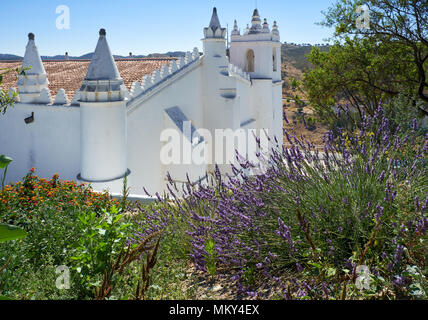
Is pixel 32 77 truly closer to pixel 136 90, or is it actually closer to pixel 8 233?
pixel 136 90

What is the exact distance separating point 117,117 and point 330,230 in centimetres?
823

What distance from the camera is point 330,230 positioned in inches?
148

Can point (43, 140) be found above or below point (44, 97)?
below

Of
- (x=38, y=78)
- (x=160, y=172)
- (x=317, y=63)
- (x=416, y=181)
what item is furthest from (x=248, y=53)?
(x=416, y=181)

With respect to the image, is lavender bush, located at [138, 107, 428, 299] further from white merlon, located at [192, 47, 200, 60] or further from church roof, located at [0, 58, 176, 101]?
white merlon, located at [192, 47, 200, 60]

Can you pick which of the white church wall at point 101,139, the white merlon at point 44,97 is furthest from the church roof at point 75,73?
the white church wall at point 101,139

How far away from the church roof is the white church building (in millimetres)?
471

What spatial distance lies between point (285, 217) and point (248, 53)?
896 inches

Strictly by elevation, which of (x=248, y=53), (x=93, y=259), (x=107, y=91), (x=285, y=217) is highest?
(x=248, y=53)

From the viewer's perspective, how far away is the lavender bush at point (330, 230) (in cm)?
328

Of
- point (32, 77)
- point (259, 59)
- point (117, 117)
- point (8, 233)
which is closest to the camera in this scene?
point (8, 233)

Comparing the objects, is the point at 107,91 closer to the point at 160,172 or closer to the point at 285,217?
the point at 160,172

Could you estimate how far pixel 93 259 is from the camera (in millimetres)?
3807

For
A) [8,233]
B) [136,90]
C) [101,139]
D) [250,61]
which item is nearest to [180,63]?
[136,90]
